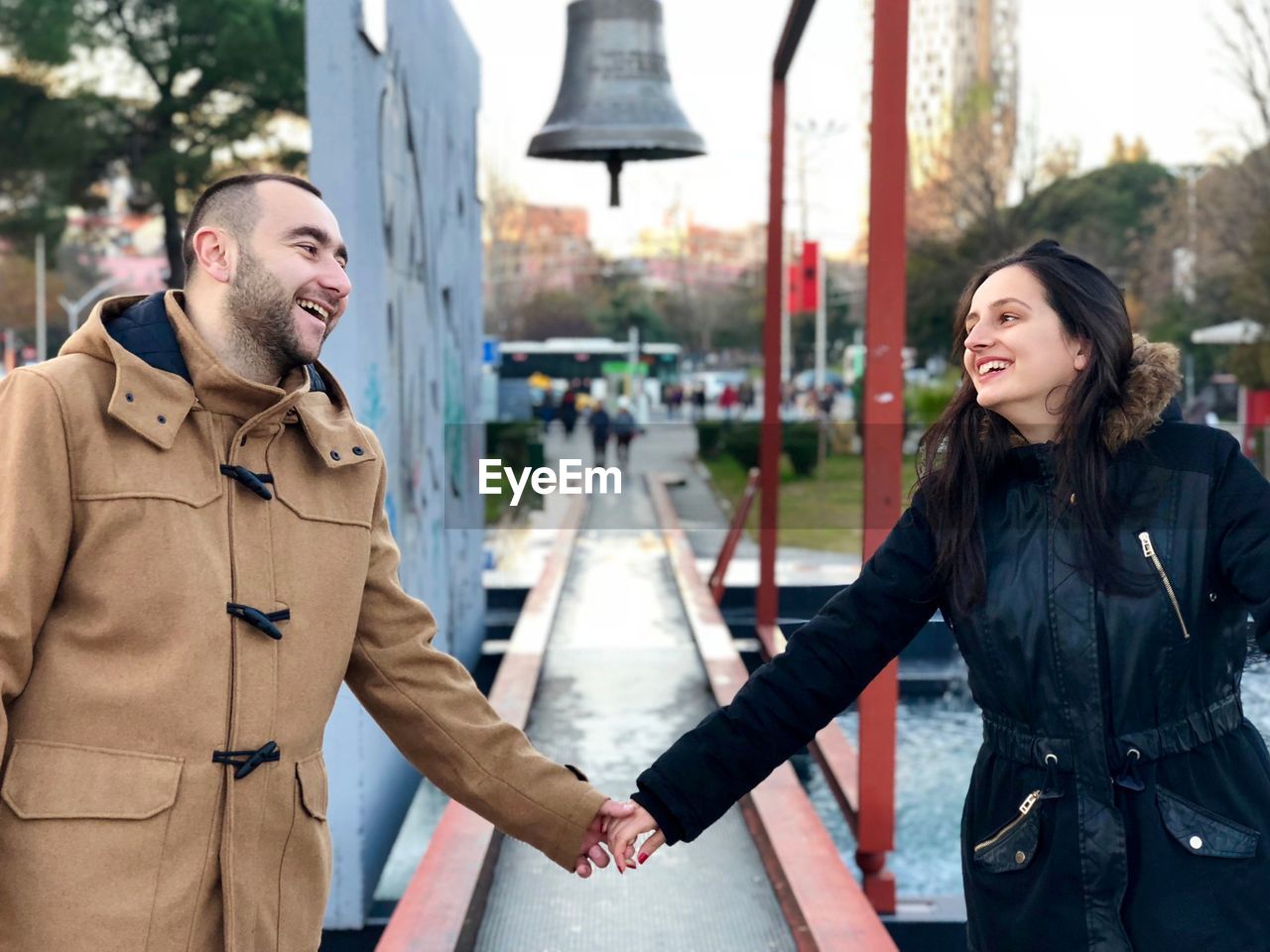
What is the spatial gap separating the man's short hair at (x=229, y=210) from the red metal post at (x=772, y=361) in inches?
221

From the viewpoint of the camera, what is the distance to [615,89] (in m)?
5.54

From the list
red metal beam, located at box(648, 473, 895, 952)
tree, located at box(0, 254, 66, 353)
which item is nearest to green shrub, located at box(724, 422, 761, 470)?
red metal beam, located at box(648, 473, 895, 952)

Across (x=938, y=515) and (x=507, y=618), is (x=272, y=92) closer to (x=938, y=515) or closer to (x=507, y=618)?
(x=507, y=618)

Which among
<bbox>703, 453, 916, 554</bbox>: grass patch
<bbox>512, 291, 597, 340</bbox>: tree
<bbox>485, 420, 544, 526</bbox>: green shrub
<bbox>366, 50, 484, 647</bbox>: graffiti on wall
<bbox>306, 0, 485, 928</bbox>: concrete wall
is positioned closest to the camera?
<bbox>306, 0, 485, 928</bbox>: concrete wall

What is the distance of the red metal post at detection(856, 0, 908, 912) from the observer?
15.6 ft

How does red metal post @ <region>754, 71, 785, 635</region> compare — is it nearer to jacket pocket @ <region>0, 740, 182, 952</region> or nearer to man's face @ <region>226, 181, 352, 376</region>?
man's face @ <region>226, 181, 352, 376</region>

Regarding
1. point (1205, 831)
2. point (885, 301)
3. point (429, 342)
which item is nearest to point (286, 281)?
point (1205, 831)

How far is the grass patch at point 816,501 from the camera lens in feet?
58.9

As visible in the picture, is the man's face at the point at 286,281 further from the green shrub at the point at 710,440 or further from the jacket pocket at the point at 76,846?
the green shrub at the point at 710,440

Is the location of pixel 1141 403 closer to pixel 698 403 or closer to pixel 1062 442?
pixel 1062 442

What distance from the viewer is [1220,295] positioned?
32.2 meters

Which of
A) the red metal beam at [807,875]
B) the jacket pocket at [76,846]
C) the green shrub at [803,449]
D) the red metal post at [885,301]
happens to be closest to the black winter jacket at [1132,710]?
the jacket pocket at [76,846]

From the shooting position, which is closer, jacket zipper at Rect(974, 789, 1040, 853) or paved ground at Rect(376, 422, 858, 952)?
jacket zipper at Rect(974, 789, 1040, 853)

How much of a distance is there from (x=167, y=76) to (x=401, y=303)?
23.4m
